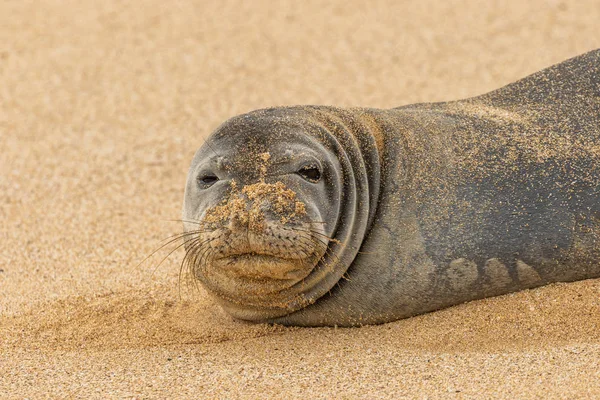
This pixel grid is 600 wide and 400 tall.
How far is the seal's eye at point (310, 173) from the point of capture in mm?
4656

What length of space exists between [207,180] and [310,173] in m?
0.52

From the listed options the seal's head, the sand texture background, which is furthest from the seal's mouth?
the sand texture background

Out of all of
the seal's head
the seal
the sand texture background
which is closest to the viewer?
the sand texture background

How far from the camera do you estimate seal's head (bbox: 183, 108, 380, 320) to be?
14.1 feet

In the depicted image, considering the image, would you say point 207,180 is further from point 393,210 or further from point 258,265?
point 393,210

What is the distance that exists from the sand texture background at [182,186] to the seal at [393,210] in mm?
152

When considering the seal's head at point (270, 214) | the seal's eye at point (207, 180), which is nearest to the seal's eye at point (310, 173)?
the seal's head at point (270, 214)

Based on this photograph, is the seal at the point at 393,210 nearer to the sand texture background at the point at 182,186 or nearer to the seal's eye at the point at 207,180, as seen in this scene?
the seal's eye at the point at 207,180

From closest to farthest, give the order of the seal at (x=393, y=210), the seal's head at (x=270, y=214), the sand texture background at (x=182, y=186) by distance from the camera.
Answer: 1. the sand texture background at (x=182, y=186)
2. the seal's head at (x=270, y=214)
3. the seal at (x=393, y=210)

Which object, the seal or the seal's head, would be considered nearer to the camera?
the seal's head

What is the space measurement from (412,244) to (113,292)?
183cm

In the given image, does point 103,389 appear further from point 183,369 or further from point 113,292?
point 113,292

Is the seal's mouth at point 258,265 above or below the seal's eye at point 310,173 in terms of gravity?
below

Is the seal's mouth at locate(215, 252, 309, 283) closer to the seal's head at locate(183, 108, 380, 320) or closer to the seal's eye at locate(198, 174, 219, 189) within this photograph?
the seal's head at locate(183, 108, 380, 320)
